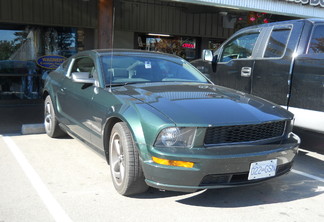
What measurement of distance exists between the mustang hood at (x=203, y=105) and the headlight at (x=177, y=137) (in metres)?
0.08

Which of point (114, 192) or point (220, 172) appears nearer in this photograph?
point (220, 172)

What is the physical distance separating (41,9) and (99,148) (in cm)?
770

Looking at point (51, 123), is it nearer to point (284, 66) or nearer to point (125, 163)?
point (125, 163)

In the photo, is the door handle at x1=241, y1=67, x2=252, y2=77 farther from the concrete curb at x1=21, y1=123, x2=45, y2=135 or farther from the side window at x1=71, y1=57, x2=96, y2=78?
the concrete curb at x1=21, y1=123, x2=45, y2=135

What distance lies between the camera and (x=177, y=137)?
3.09 metres

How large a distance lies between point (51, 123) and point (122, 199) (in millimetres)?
2981

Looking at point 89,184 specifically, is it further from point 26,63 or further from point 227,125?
point 26,63

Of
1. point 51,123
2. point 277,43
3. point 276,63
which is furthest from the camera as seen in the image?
point 51,123

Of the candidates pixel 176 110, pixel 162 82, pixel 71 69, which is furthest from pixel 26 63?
pixel 176 110

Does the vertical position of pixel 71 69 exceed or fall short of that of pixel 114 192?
it exceeds it

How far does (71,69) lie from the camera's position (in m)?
5.49

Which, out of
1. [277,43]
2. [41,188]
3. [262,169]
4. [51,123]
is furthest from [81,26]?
[262,169]

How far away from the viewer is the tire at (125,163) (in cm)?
331

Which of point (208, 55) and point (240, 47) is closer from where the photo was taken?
point (240, 47)
